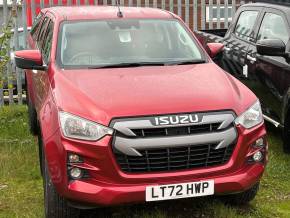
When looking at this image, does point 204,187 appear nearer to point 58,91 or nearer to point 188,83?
point 188,83

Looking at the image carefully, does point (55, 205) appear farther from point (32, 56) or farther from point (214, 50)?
point (214, 50)

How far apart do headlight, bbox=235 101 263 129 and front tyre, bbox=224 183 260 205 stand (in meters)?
0.63

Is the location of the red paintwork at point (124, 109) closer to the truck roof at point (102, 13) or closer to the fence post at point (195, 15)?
the truck roof at point (102, 13)

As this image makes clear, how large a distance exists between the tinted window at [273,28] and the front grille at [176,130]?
2.38 m

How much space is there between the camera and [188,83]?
426cm

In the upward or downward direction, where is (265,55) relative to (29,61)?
downward

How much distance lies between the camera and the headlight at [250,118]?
3906 mm

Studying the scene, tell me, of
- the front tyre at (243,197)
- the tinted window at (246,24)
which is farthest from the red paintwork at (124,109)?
the tinted window at (246,24)

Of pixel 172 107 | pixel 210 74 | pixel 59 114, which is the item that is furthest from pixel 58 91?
pixel 210 74

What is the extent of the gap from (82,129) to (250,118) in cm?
128

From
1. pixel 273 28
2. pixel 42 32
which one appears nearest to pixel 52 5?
pixel 42 32

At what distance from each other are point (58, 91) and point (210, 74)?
134 centimetres

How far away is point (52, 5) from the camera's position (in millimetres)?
8773

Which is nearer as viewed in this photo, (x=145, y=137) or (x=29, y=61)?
(x=145, y=137)
